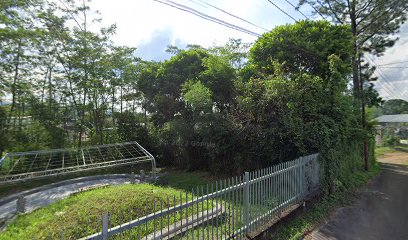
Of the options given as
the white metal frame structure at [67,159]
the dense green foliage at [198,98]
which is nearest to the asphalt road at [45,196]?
the white metal frame structure at [67,159]

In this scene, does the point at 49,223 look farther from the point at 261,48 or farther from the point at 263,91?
the point at 261,48

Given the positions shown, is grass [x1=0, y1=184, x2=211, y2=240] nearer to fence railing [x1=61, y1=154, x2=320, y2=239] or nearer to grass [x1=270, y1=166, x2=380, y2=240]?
fence railing [x1=61, y1=154, x2=320, y2=239]

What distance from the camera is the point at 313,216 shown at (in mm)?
5176

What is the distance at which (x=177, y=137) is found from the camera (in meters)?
10.5

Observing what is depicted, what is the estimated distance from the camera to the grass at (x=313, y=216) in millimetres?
4320

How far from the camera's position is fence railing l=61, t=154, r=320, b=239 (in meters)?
3.20

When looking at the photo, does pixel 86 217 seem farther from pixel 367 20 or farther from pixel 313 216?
pixel 367 20

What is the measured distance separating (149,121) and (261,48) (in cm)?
716

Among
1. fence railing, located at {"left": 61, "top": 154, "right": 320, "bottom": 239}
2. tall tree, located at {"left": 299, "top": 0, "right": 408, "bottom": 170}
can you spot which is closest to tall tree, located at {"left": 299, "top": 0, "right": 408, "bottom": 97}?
tall tree, located at {"left": 299, "top": 0, "right": 408, "bottom": 170}

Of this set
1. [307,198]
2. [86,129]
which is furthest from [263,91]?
[86,129]

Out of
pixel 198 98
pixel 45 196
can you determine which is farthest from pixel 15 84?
pixel 198 98

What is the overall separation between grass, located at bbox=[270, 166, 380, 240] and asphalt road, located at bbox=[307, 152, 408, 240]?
17 cm

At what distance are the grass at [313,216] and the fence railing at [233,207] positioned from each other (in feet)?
0.96

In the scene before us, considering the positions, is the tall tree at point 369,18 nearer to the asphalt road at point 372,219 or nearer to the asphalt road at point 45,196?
the asphalt road at point 372,219
